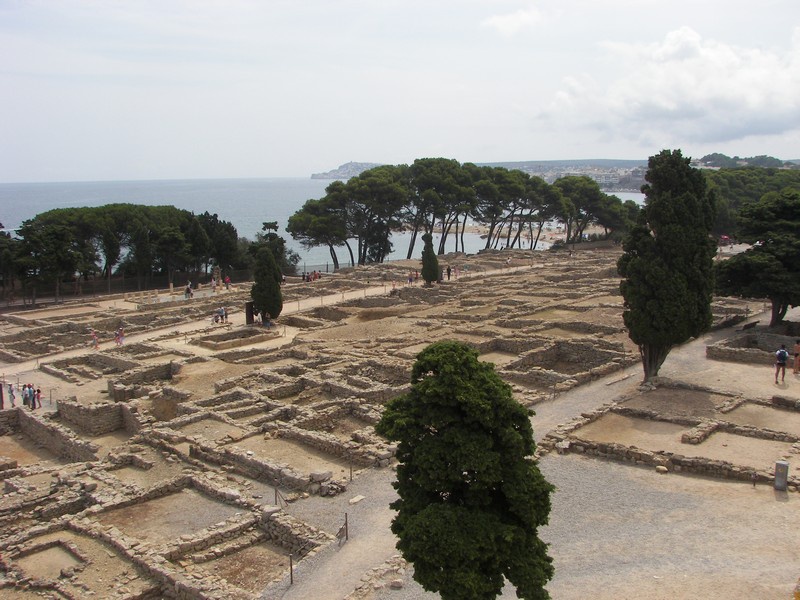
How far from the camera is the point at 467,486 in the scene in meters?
8.33

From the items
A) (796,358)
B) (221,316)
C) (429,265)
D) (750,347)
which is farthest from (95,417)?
(429,265)

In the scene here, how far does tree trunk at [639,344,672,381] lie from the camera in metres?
19.7

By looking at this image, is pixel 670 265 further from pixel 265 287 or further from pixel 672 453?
pixel 265 287

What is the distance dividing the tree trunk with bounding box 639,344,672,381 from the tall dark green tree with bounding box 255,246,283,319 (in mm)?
18585

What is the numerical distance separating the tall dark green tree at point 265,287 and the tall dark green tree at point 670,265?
1807cm

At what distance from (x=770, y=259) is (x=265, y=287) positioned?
21806 millimetres

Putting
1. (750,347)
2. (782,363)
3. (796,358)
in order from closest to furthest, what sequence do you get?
(782,363), (796,358), (750,347)

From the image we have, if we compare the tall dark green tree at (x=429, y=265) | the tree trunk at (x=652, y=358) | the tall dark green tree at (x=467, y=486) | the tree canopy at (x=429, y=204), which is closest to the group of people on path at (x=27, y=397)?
the tall dark green tree at (x=467, y=486)

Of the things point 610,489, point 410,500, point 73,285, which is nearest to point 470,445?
point 410,500

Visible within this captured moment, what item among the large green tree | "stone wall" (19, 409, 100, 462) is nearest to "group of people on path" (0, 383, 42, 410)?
"stone wall" (19, 409, 100, 462)

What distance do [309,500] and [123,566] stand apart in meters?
3.59

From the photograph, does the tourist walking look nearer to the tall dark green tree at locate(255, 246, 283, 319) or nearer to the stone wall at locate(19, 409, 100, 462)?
the stone wall at locate(19, 409, 100, 462)

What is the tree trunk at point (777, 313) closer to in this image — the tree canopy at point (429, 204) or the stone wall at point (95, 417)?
the stone wall at point (95, 417)

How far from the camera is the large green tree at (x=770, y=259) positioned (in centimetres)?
2450
